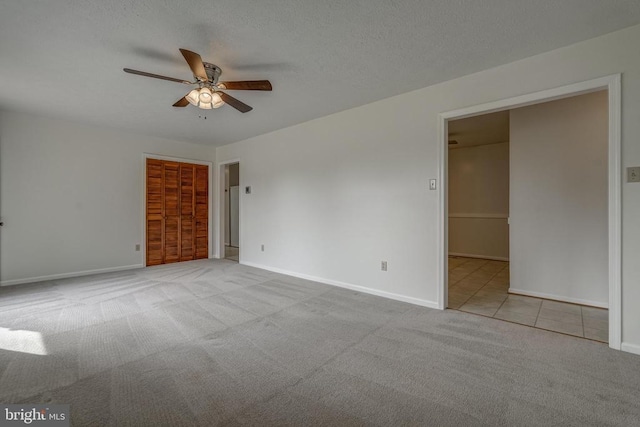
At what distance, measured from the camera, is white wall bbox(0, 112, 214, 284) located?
13.4ft

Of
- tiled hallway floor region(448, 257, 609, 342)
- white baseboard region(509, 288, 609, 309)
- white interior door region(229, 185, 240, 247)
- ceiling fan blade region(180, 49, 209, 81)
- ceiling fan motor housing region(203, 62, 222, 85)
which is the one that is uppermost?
ceiling fan motor housing region(203, 62, 222, 85)

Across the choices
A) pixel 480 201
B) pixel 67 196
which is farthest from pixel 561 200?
pixel 67 196

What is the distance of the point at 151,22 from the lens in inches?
81.4

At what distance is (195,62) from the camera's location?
2.20m

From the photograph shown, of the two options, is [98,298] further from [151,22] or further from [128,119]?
[151,22]

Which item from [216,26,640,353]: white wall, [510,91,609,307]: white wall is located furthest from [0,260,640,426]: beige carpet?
[510,91,609,307]: white wall

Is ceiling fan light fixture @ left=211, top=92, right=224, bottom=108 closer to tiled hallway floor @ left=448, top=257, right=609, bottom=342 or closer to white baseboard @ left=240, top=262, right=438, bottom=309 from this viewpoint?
white baseboard @ left=240, top=262, right=438, bottom=309

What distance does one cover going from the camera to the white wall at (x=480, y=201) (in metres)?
Result: 6.17

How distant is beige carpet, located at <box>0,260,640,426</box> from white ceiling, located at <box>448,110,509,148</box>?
10.7 ft

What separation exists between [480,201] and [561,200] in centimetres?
303

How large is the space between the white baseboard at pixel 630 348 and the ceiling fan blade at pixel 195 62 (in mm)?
4036

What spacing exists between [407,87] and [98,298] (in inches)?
182

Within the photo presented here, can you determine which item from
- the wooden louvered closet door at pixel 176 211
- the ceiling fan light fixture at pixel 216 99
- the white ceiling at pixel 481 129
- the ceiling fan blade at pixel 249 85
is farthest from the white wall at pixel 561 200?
the wooden louvered closet door at pixel 176 211

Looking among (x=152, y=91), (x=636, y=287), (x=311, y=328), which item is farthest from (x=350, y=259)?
(x=152, y=91)
